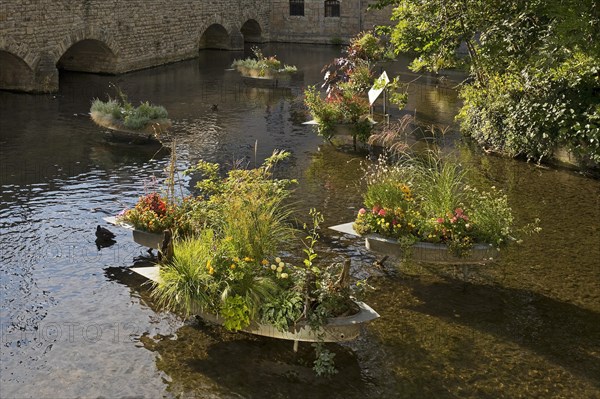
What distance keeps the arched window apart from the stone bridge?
395 cm

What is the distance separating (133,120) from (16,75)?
26.8 ft

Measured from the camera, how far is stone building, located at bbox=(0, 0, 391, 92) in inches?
935

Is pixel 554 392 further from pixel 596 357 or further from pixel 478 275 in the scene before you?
pixel 478 275

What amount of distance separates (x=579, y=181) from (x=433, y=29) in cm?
437

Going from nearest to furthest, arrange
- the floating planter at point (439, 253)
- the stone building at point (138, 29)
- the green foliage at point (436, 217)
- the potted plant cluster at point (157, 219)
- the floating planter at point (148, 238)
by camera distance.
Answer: the floating planter at point (439, 253), the green foliage at point (436, 217), the potted plant cluster at point (157, 219), the floating planter at point (148, 238), the stone building at point (138, 29)

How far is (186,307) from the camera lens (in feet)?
28.3

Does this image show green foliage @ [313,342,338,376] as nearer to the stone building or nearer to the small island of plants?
the small island of plants

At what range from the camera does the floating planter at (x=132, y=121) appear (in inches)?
710

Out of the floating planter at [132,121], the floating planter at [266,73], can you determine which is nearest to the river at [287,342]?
the floating planter at [132,121]

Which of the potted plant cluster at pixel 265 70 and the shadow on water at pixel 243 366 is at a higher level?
Result: the potted plant cluster at pixel 265 70

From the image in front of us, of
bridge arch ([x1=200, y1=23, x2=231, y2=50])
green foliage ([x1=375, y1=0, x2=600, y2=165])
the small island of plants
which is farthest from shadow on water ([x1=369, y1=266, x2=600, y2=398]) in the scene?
bridge arch ([x1=200, y1=23, x2=231, y2=50])

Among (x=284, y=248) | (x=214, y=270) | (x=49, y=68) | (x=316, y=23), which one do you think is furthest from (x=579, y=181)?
(x=316, y=23)

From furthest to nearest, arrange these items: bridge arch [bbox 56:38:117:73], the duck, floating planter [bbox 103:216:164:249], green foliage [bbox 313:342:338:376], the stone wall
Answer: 1. the stone wall
2. bridge arch [bbox 56:38:117:73]
3. the duck
4. floating planter [bbox 103:216:164:249]
5. green foliage [bbox 313:342:338:376]

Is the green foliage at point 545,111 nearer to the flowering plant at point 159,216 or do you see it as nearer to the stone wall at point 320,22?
the flowering plant at point 159,216
